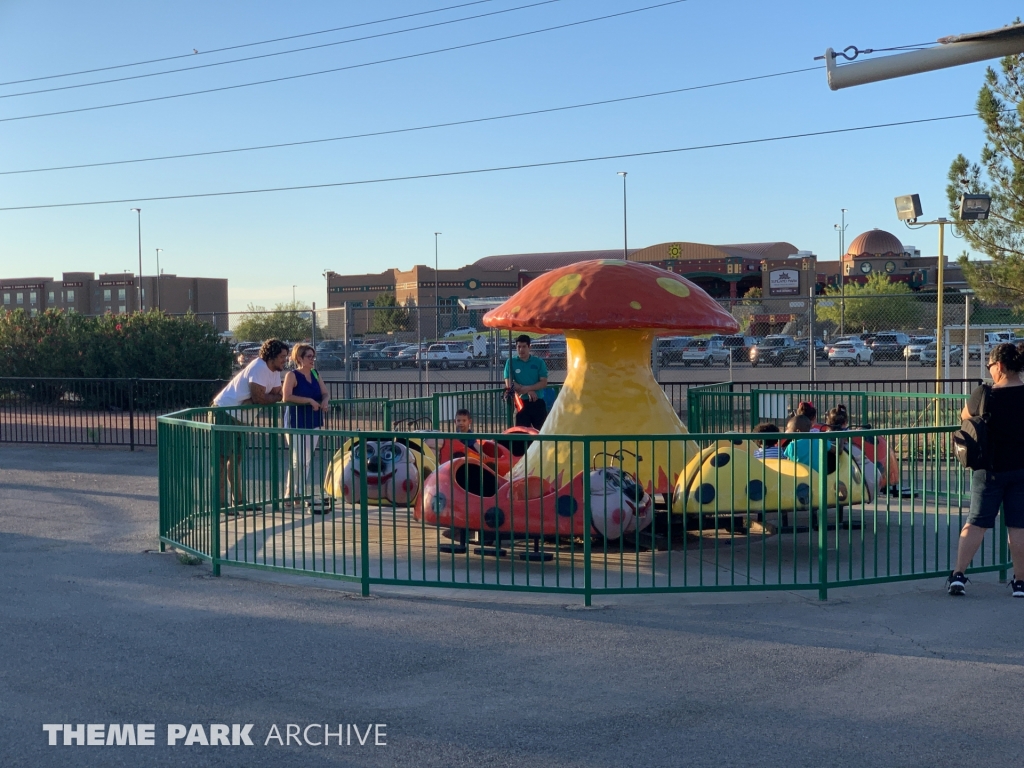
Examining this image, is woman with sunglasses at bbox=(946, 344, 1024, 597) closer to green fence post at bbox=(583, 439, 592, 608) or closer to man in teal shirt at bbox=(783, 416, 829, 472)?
→ man in teal shirt at bbox=(783, 416, 829, 472)

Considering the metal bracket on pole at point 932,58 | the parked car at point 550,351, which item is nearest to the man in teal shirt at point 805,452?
the metal bracket on pole at point 932,58

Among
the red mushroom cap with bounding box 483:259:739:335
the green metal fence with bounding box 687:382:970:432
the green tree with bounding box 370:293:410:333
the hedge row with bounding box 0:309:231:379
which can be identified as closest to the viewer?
the red mushroom cap with bounding box 483:259:739:335

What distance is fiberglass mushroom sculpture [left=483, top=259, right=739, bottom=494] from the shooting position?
9.47m

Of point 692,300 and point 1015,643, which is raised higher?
point 692,300

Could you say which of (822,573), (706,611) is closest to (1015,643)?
(822,573)

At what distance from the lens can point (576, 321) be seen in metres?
9.44

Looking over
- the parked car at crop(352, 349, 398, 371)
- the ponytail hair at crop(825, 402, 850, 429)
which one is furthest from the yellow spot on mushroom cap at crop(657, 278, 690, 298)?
the parked car at crop(352, 349, 398, 371)

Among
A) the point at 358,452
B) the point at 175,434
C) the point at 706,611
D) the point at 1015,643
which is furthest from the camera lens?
the point at 175,434

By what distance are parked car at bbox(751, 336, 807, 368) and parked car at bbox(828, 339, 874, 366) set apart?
1010mm

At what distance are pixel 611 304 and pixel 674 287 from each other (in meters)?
0.82

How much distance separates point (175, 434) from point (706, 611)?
15.3ft

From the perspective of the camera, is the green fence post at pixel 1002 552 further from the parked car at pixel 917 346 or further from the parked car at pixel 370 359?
the parked car at pixel 917 346

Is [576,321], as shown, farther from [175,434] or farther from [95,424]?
[95,424]

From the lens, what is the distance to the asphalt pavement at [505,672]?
189 inches
